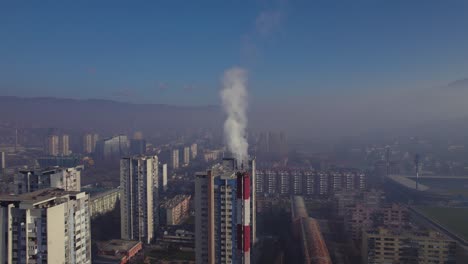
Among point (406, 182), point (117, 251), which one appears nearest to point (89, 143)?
point (117, 251)

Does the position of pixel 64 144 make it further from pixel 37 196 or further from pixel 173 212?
pixel 37 196

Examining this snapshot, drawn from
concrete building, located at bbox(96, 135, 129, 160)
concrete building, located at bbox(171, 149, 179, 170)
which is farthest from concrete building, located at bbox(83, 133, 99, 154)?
concrete building, located at bbox(171, 149, 179, 170)

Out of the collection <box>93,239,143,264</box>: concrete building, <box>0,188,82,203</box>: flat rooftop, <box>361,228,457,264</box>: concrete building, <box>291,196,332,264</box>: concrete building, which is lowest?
<box>93,239,143,264</box>: concrete building

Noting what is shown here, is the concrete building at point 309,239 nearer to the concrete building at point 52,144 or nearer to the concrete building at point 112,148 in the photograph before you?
the concrete building at point 112,148

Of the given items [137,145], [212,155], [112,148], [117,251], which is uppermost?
[137,145]

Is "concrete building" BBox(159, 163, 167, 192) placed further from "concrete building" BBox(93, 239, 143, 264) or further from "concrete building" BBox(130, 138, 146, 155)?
"concrete building" BBox(130, 138, 146, 155)

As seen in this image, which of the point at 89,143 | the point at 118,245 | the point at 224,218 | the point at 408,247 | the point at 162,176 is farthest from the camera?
the point at 89,143
